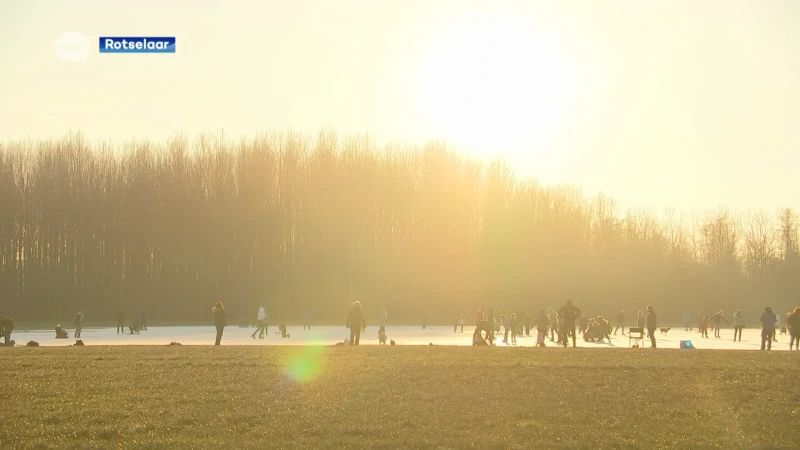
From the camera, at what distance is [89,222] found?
2916 inches

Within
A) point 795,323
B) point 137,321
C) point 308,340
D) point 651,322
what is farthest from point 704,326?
point 137,321

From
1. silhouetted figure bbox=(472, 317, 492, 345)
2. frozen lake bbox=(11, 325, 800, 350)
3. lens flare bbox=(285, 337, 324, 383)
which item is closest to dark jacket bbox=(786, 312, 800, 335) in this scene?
frozen lake bbox=(11, 325, 800, 350)

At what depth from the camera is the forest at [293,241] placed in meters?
73.3

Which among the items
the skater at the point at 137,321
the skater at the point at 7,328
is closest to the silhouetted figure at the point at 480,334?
the skater at the point at 7,328

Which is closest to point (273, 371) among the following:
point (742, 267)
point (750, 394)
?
point (750, 394)

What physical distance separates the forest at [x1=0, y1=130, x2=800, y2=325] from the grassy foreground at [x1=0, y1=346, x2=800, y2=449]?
4918cm

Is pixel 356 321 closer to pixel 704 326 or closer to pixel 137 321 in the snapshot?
pixel 137 321

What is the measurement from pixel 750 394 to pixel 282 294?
60663 millimetres

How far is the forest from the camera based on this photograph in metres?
73.3

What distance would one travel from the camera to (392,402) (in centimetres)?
1634

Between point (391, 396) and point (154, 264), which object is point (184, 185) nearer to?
point (154, 264)

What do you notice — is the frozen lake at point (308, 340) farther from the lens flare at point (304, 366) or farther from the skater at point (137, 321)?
the lens flare at point (304, 366)

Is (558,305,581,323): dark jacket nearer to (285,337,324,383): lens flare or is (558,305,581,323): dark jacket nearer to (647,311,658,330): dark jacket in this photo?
(647,311,658,330): dark jacket

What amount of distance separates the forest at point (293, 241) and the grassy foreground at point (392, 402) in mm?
49176
